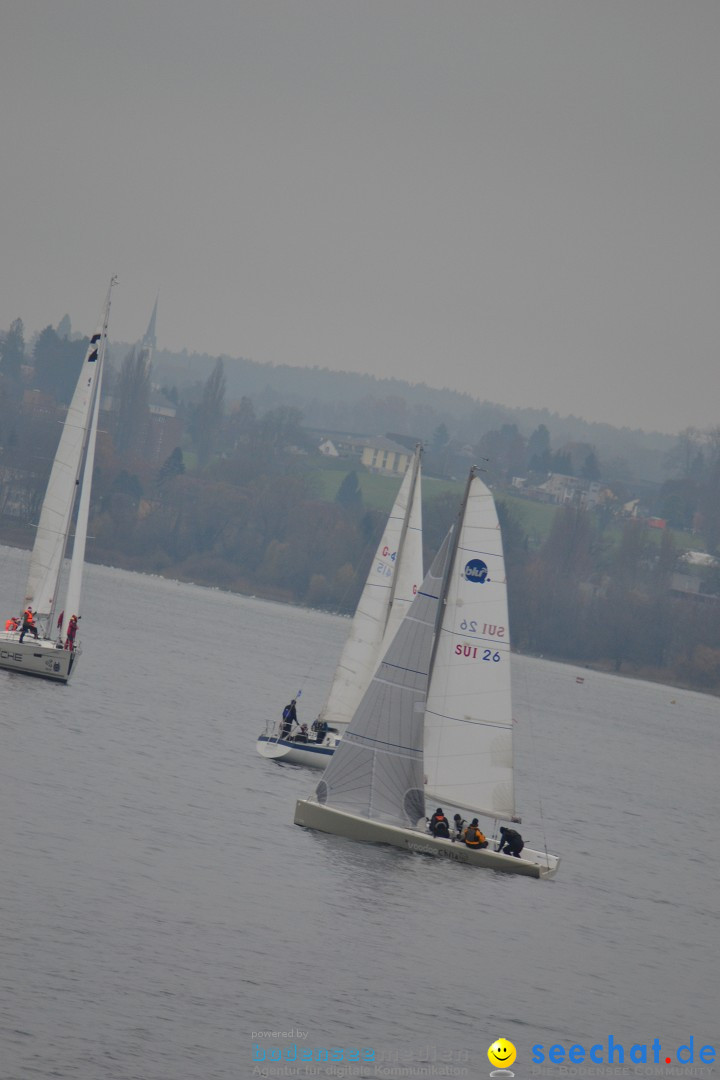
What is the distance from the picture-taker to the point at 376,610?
47.8 meters

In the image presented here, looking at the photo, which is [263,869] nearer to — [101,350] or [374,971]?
[374,971]

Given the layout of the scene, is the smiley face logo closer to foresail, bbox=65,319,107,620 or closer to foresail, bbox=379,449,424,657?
foresail, bbox=379,449,424,657

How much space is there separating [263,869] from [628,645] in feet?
540

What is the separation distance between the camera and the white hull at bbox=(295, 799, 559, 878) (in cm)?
3566

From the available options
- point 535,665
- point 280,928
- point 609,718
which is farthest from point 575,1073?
point 535,665

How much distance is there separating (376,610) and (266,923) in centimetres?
1949

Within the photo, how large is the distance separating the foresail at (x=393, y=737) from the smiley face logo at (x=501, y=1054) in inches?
438

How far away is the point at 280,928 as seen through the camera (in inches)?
1139

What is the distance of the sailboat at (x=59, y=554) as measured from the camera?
170 feet

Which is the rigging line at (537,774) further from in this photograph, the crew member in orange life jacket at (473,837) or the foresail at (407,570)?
the foresail at (407,570)

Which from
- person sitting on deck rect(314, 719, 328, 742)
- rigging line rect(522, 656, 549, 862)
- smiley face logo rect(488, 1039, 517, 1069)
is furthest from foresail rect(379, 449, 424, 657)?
smiley face logo rect(488, 1039, 517, 1069)

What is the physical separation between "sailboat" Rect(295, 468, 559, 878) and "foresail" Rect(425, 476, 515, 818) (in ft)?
0.08

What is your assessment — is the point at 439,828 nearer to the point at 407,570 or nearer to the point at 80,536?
the point at 407,570

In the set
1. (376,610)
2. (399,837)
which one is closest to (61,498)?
(376,610)
